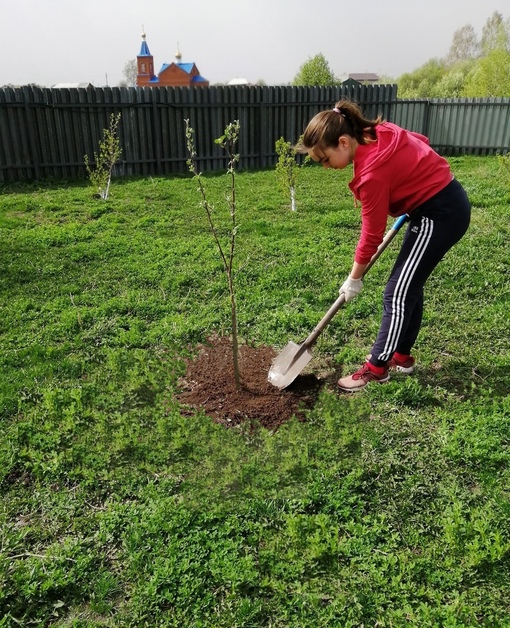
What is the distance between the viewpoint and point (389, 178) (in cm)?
277

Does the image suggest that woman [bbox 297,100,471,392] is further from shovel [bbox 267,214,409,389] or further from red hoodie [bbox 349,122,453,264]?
shovel [bbox 267,214,409,389]

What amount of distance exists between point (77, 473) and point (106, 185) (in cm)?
690

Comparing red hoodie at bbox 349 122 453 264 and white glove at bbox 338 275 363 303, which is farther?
white glove at bbox 338 275 363 303

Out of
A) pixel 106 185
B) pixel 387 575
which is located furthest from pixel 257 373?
pixel 106 185

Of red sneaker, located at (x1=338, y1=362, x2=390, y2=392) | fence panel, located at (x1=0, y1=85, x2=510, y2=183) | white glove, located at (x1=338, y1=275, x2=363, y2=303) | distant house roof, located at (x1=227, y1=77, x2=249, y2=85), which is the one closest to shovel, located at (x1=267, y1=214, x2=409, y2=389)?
white glove, located at (x1=338, y1=275, x2=363, y2=303)

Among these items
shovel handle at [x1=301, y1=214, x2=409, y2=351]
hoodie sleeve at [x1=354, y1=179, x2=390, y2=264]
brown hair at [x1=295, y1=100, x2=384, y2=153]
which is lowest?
shovel handle at [x1=301, y1=214, x2=409, y2=351]

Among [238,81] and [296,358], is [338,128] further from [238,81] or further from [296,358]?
[238,81]

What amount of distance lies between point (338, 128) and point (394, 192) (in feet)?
1.54

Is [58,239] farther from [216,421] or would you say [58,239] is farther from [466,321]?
[466,321]

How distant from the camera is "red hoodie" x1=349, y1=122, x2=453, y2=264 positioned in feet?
9.00

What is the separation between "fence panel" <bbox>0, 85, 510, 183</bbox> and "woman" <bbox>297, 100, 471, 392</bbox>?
8.51 meters

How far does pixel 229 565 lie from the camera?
84.0 inches

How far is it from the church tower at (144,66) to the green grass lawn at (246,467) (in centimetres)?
5477

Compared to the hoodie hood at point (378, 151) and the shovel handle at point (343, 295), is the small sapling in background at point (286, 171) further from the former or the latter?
the hoodie hood at point (378, 151)
